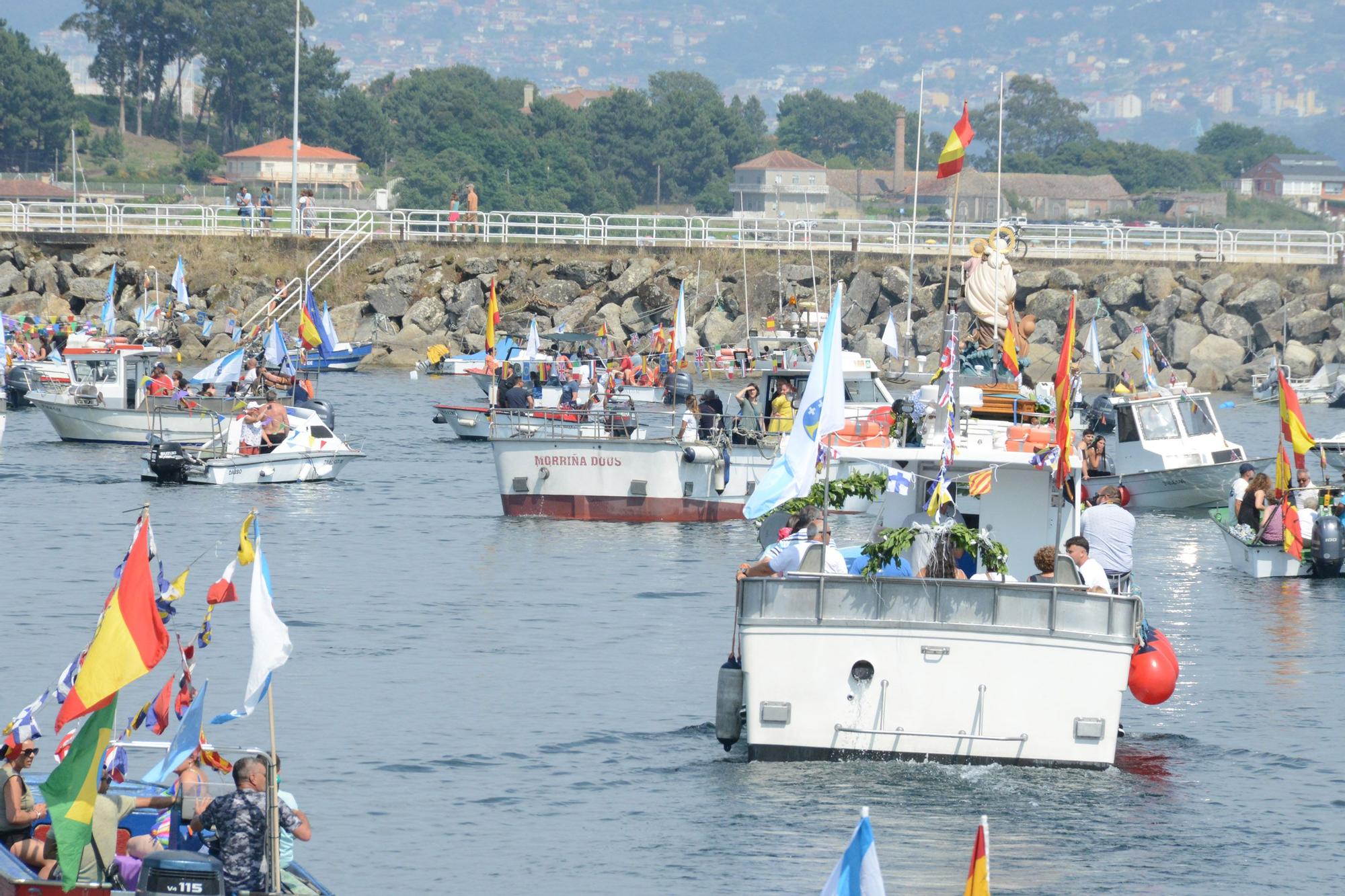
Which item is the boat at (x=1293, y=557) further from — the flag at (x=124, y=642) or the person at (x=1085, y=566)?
the flag at (x=124, y=642)

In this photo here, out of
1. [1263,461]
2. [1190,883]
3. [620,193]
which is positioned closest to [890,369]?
[1263,461]

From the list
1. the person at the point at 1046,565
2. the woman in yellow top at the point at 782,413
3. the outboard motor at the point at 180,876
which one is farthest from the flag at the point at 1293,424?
the outboard motor at the point at 180,876

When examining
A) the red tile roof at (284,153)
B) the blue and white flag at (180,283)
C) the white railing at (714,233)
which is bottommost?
the blue and white flag at (180,283)

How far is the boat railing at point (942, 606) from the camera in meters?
18.3

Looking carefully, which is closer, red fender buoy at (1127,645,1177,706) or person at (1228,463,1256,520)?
red fender buoy at (1127,645,1177,706)

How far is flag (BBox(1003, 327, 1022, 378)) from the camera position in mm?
26562

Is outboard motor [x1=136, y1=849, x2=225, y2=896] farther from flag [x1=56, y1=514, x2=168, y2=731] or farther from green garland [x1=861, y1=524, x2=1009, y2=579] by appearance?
green garland [x1=861, y1=524, x2=1009, y2=579]

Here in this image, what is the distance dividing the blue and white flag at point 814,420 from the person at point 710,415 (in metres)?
16.2

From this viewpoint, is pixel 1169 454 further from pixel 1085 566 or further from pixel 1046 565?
pixel 1046 565

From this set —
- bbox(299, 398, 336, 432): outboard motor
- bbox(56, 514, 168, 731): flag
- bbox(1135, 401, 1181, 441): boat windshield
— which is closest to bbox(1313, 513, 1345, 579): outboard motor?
bbox(1135, 401, 1181, 441): boat windshield

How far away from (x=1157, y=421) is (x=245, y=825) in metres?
28.3

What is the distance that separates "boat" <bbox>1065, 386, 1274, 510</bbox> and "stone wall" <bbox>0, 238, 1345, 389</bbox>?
32289 mm

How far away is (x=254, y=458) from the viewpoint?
41875 mm

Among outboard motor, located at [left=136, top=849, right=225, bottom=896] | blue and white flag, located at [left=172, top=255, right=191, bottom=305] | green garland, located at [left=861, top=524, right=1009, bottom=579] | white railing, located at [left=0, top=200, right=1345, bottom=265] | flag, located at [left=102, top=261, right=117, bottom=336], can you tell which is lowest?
outboard motor, located at [left=136, top=849, right=225, bottom=896]
